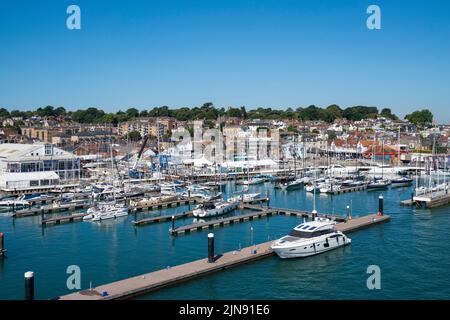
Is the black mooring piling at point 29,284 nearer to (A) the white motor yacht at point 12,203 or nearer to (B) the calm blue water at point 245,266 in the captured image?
(B) the calm blue water at point 245,266

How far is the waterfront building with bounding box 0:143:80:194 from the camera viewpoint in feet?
127

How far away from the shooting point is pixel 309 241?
19.3 meters

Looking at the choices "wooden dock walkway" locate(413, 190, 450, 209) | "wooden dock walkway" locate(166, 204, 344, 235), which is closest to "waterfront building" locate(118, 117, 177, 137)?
"wooden dock walkway" locate(166, 204, 344, 235)

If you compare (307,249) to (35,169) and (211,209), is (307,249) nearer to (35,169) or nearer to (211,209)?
(211,209)

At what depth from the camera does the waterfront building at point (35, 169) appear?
38.8m

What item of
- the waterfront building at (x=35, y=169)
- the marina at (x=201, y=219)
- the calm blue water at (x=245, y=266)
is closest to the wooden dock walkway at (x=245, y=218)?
the marina at (x=201, y=219)

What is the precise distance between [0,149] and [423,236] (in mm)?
40238

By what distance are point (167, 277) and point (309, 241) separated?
248 inches

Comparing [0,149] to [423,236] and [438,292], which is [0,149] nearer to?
[423,236]

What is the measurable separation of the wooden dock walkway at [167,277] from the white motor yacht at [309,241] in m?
0.63

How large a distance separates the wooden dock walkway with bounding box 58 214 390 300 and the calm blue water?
0.26 m

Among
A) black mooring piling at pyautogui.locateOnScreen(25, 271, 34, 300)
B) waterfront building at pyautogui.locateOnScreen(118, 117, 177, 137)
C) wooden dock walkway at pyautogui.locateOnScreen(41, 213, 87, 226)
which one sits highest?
waterfront building at pyautogui.locateOnScreen(118, 117, 177, 137)

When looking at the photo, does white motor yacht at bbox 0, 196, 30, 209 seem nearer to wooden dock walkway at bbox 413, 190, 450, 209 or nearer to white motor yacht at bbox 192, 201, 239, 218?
white motor yacht at bbox 192, 201, 239, 218

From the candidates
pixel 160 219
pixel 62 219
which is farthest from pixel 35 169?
pixel 160 219
